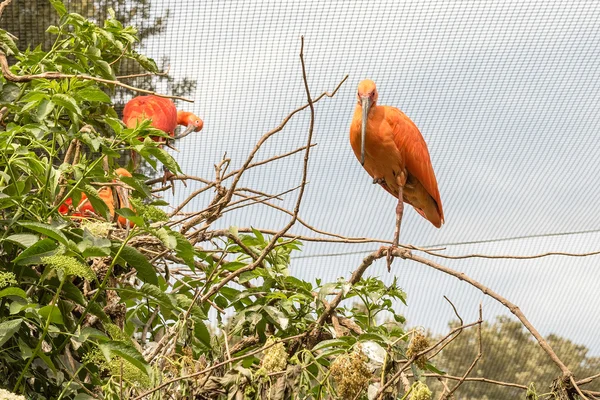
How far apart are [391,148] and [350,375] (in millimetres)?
1369

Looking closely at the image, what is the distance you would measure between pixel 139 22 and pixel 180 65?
244 millimetres

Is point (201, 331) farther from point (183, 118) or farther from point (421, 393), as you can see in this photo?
point (183, 118)

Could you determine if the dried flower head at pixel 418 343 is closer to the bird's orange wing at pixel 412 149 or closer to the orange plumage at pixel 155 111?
the bird's orange wing at pixel 412 149

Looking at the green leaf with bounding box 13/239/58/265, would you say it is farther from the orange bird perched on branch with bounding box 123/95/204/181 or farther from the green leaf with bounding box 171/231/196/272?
the orange bird perched on branch with bounding box 123/95/204/181

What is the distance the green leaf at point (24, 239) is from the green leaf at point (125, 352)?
0.70ft

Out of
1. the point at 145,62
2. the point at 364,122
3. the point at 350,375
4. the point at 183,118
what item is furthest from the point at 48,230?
the point at 183,118

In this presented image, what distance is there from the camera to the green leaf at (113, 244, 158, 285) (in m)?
1.65

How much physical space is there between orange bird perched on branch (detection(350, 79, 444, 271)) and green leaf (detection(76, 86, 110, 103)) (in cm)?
107

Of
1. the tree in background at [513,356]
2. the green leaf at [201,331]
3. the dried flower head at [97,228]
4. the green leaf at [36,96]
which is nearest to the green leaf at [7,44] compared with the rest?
the green leaf at [36,96]

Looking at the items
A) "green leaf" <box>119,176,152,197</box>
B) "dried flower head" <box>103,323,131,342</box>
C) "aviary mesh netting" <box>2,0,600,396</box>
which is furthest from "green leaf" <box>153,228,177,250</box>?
"aviary mesh netting" <box>2,0,600,396</box>

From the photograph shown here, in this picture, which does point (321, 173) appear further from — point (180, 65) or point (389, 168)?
point (389, 168)

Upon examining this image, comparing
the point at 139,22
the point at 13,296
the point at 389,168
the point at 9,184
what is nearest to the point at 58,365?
the point at 13,296

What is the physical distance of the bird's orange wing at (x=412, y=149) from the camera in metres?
2.88

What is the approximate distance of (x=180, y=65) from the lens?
3785 mm
